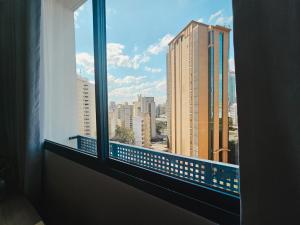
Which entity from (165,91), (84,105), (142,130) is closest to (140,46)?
(165,91)

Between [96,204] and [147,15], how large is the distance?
4.30ft

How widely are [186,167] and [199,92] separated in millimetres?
405

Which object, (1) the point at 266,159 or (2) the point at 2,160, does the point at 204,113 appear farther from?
(2) the point at 2,160

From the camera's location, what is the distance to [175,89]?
1137 mm

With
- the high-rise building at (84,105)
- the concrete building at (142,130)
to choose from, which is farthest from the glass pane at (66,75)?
the concrete building at (142,130)

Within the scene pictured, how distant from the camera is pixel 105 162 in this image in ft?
3.75

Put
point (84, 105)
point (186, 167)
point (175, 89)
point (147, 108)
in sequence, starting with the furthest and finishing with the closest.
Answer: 1. point (84, 105)
2. point (147, 108)
3. point (175, 89)
4. point (186, 167)

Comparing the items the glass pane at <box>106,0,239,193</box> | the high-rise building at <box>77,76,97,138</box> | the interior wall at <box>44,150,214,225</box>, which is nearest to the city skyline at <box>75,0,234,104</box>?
the glass pane at <box>106,0,239,193</box>

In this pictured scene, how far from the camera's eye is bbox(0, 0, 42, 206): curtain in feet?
5.10

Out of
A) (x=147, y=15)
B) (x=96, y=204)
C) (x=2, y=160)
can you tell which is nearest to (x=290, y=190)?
(x=96, y=204)

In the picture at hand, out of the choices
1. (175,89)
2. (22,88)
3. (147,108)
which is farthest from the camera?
(22,88)

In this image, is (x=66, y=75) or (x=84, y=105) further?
(x=66, y=75)

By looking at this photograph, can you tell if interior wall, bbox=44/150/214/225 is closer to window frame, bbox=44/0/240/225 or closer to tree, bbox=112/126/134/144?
window frame, bbox=44/0/240/225

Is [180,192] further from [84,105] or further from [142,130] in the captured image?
[84,105]
